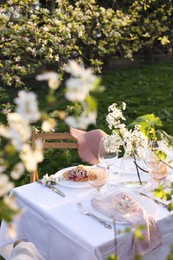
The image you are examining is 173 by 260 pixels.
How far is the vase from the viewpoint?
9.09ft

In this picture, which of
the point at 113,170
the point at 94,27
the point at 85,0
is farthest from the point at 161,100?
the point at 113,170

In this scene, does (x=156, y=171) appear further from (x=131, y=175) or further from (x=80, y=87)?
(x=80, y=87)

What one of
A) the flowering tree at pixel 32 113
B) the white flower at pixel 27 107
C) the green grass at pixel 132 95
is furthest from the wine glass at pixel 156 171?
the green grass at pixel 132 95

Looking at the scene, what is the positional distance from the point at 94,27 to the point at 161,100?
89.8 inches

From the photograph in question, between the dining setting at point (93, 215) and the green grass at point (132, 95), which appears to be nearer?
the dining setting at point (93, 215)

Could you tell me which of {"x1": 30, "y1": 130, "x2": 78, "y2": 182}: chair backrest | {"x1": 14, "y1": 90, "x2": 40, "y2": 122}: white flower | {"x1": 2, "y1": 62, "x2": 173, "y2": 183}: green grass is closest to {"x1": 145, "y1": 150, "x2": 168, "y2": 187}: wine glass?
{"x1": 30, "y1": 130, "x2": 78, "y2": 182}: chair backrest

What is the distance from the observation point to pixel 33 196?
2.68 meters

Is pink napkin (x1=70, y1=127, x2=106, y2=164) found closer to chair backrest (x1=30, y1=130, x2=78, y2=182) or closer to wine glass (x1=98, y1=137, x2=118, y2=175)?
chair backrest (x1=30, y1=130, x2=78, y2=182)

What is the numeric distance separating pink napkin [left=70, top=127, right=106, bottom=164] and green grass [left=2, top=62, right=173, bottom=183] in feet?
6.37

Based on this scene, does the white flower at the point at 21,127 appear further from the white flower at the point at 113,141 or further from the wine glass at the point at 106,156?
the wine glass at the point at 106,156

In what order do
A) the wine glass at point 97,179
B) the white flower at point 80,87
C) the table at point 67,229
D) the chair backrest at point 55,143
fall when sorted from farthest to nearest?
the chair backrest at point 55,143
the wine glass at point 97,179
the table at point 67,229
the white flower at point 80,87

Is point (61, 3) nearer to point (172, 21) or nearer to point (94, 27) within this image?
point (94, 27)

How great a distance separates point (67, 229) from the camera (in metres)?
2.30

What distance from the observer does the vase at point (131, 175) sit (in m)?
2.77
